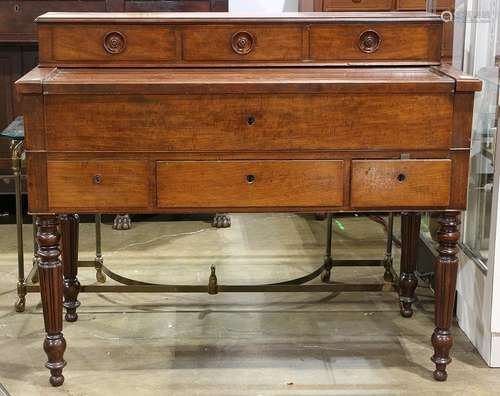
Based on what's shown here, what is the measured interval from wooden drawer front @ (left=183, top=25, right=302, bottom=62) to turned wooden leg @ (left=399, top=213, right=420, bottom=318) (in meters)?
0.93

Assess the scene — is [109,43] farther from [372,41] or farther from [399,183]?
[399,183]

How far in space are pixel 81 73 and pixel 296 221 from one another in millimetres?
2318

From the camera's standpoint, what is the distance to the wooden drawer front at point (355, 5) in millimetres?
4680

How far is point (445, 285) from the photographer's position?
2.95 metres

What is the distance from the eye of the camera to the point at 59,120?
2730 millimetres

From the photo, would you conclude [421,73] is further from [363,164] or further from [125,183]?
[125,183]

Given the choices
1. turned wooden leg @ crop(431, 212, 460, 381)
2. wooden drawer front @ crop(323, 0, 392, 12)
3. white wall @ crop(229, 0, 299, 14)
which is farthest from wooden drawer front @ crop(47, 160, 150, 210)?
white wall @ crop(229, 0, 299, 14)

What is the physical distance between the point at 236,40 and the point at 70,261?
1156 mm

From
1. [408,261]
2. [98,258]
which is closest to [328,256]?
[408,261]

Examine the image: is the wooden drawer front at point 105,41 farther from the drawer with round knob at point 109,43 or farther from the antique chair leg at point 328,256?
the antique chair leg at point 328,256

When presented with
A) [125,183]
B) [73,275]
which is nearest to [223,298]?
[73,275]

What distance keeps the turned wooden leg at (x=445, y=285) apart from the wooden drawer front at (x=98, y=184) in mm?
926

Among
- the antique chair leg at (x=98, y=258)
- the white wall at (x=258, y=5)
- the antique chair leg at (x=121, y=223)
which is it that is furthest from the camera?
the white wall at (x=258, y=5)

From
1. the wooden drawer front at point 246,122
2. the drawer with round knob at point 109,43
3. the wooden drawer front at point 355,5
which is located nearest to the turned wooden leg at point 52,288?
the wooden drawer front at point 246,122
